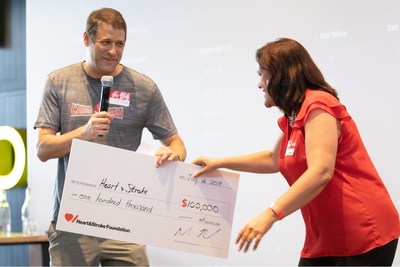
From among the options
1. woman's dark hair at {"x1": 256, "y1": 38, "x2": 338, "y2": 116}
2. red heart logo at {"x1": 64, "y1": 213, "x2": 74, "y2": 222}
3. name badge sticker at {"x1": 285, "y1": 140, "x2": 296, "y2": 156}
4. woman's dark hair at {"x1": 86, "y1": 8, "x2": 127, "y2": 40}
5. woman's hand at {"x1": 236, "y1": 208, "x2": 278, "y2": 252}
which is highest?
woman's dark hair at {"x1": 86, "y1": 8, "x2": 127, "y2": 40}

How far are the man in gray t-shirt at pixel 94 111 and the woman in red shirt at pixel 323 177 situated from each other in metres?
0.56

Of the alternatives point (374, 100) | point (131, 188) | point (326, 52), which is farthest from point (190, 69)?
point (131, 188)

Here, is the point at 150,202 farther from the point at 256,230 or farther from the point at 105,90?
the point at 256,230

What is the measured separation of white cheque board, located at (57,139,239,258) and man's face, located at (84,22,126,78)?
40 centimetres

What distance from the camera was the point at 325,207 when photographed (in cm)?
201

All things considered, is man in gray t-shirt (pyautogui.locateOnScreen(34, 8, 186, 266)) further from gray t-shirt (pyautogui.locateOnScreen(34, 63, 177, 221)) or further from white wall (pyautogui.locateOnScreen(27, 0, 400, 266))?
white wall (pyautogui.locateOnScreen(27, 0, 400, 266))

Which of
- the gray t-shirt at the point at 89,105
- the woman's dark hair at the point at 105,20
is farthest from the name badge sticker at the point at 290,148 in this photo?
the woman's dark hair at the point at 105,20

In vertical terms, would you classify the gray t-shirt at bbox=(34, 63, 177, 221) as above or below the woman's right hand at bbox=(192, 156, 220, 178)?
above

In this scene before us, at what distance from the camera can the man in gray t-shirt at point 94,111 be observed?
2469 mm

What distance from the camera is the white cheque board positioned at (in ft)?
7.36

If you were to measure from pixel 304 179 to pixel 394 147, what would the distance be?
1.48 m

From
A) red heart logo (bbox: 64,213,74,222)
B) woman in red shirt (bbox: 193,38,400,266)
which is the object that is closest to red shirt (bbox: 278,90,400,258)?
woman in red shirt (bbox: 193,38,400,266)

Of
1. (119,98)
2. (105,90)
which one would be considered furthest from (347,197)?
(119,98)

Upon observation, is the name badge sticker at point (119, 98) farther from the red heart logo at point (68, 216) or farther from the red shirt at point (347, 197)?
the red shirt at point (347, 197)
